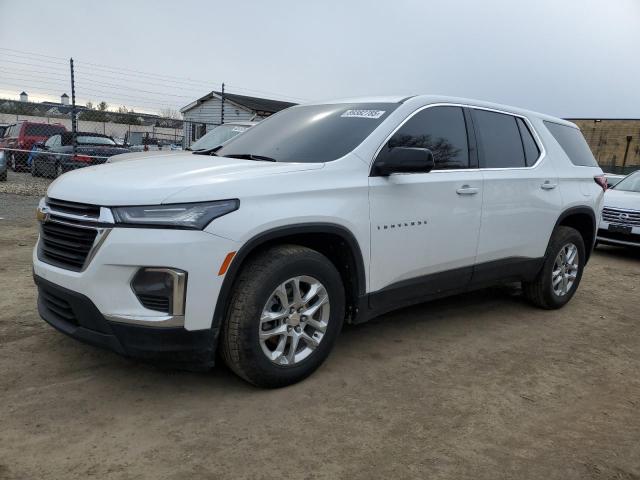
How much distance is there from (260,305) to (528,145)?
3.17 meters

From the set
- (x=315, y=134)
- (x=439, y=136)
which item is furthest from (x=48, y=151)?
(x=439, y=136)

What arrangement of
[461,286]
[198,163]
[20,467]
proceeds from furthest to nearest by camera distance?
[461,286]
[198,163]
[20,467]

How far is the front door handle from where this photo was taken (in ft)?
13.1

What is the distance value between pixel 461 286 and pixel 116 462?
284cm

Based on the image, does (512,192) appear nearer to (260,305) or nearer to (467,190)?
(467,190)

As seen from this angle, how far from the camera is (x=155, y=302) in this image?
273 centimetres

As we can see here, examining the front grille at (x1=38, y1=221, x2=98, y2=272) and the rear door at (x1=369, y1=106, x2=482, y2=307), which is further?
the rear door at (x1=369, y1=106, x2=482, y2=307)

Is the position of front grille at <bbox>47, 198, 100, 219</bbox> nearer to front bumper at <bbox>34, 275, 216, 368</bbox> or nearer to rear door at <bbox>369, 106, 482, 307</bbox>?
front bumper at <bbox>34, 275, 216, 368</bbox>

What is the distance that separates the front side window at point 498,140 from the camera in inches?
172

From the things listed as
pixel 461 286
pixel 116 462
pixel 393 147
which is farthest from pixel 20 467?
pixel 461 286

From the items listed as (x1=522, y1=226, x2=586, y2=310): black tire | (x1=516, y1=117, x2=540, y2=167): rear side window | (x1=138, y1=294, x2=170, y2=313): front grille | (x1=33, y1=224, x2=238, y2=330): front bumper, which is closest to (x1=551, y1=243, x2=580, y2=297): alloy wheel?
(x1=522, y1=226, x2=586, y2=310): black tire

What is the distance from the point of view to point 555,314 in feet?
17.2

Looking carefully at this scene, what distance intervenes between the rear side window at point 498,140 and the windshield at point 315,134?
95cm

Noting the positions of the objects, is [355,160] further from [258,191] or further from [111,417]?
[111,417]
